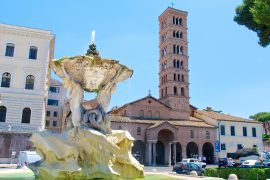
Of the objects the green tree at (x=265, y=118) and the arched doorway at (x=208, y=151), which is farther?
the green tree at (x=265, y=118)

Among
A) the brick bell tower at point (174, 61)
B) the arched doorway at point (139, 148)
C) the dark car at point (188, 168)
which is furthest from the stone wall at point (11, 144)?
the brick bell tower at point (174, 61)

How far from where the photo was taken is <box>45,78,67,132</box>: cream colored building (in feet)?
201

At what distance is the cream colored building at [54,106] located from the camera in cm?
6138

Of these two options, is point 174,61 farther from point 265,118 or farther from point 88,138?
point 88,138

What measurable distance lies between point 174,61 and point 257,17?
45.4m

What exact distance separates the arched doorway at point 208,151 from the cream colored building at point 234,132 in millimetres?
1497

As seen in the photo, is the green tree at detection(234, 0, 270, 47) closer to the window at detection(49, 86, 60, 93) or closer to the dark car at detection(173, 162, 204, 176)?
the dark car at detection(173, 162, 204, 176)

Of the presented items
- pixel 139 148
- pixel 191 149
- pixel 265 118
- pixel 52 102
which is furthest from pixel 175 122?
pixel 265 118

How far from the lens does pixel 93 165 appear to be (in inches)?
431

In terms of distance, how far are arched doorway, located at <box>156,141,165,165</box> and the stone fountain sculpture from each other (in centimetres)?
4083

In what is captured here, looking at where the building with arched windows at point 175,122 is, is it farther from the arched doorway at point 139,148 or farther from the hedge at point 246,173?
the hedge at point 246,173

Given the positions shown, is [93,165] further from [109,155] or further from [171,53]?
[171,53]

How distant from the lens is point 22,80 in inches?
1339

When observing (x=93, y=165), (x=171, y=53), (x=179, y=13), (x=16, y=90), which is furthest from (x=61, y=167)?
(x=179, y=13)
